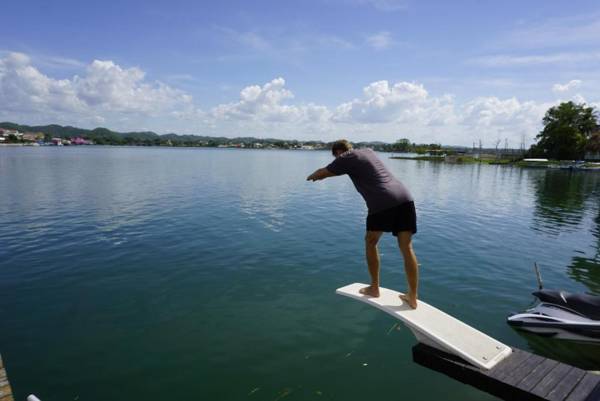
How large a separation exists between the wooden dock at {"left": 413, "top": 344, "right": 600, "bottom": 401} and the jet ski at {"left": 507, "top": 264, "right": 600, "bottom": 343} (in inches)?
161

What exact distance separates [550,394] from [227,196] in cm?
3085

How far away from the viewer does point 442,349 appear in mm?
6039

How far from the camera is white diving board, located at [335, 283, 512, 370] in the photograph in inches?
223

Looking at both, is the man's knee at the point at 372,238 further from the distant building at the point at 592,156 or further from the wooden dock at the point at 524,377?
the distant building at the point at 592,156

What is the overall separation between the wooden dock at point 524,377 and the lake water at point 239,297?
211 centimetres

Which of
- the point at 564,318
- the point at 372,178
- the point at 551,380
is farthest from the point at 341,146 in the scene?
the point at 564,318

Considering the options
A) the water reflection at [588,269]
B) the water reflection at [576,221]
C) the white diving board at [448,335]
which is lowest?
the water reflection at [588,269]

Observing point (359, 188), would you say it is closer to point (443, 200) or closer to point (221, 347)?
point (221, 347)

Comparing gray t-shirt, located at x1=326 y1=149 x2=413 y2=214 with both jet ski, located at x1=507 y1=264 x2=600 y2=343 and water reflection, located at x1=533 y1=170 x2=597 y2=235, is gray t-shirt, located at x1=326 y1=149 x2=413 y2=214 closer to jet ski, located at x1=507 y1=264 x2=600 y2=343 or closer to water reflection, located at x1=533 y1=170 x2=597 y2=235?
jet ski, located at x1=507 y1=264 x2=600 y2=343

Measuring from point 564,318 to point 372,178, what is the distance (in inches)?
286

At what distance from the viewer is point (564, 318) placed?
9133mm

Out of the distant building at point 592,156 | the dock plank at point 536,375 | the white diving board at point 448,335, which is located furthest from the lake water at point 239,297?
the distant building at point 592,156

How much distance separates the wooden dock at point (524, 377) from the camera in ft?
16.3

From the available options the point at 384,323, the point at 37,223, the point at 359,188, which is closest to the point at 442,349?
the point at 359,188
